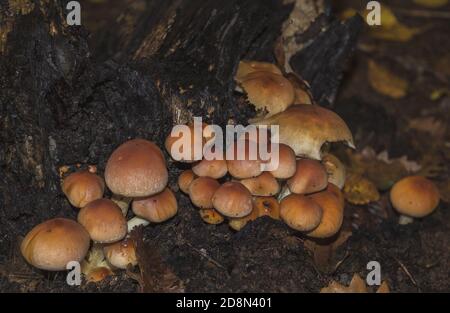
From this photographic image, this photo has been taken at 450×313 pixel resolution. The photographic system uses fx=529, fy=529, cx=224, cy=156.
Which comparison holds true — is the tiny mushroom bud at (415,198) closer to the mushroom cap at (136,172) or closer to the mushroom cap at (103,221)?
the mushroom cap at (136,172)

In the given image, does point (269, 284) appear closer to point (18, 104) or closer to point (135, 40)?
point (18, 104)

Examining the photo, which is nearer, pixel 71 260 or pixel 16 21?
pixel 71 260

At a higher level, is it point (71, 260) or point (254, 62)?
point (254, 62)

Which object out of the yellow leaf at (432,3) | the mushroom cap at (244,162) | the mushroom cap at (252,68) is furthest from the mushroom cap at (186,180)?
the yellow leaf at (432,3)

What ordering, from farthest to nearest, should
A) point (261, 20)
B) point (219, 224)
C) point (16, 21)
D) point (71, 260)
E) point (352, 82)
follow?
point (352, 82) < point (261, 20) < point (219, 224) < point (16, 21) < point (71, 260)

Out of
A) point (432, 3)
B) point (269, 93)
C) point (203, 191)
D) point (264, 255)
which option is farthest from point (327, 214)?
point (432, 3)

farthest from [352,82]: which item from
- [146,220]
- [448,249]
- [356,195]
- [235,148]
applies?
[146,220]
